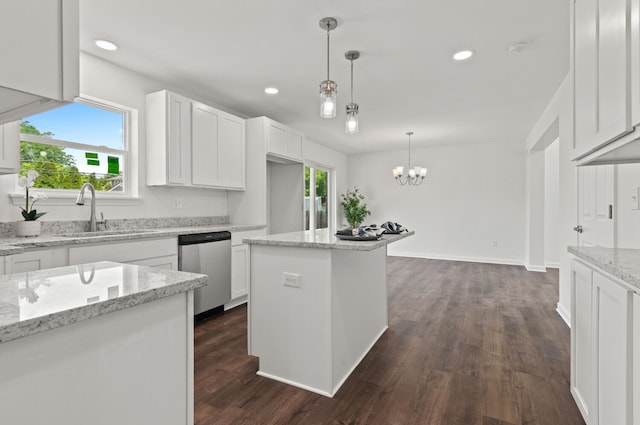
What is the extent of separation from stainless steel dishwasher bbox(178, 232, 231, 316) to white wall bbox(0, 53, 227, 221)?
2.21 ft

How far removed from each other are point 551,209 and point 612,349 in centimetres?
617

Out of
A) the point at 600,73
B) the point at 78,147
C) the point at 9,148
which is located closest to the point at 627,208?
the point at 600,73

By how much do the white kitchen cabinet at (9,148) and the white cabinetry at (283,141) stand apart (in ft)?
8.28

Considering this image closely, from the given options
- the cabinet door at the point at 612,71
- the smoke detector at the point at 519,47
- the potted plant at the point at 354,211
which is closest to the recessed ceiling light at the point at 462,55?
the smoke detector at the point at 519,47

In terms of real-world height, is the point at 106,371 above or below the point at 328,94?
below

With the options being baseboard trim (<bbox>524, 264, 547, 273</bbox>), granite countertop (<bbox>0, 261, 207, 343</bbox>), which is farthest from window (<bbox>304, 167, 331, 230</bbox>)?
granite countertop (<bbox>0, 261, 207, 343</bbox>)

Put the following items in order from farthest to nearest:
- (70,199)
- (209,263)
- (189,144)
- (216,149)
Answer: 1. (216,149)
2. (189,144)
3. (209,263)
4. (70,199)

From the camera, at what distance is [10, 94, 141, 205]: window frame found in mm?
2705

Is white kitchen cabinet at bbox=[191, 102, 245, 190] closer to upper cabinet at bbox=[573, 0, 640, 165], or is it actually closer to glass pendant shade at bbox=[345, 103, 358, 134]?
Answer: glass pendant shade at bbox=[345, 103, 358, 134]

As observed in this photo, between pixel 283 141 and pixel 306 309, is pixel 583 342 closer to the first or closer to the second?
pixel 306 309

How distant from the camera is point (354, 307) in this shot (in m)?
2.33

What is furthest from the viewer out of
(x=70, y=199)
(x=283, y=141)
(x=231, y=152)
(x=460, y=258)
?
(x=460, y=258)

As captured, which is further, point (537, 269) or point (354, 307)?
point (537, 269)

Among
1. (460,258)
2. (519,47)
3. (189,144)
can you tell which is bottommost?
(460,258)
